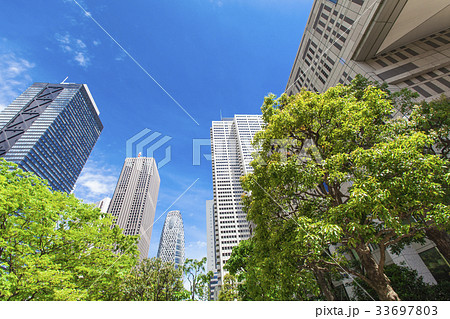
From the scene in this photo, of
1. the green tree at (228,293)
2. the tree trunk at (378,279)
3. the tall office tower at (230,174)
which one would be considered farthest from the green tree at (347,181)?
the tall office tower at (230,174)

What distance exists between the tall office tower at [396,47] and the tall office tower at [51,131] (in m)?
130

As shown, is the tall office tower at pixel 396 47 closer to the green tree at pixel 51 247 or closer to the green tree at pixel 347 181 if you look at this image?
the green tree at pixel 347 181

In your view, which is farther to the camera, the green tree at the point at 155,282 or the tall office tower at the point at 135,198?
the tall office tower at the point at 135,198

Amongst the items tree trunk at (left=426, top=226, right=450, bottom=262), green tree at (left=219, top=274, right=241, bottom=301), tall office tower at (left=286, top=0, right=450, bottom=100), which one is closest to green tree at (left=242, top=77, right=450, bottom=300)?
tree trunk at (left=426, top=226, right=450, bottom=262)

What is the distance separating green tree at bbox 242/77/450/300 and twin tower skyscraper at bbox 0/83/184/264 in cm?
11530

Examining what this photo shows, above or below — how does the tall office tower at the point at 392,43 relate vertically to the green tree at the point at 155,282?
above

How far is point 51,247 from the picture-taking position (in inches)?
318

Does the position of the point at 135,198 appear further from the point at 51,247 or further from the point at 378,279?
the point at 378,279

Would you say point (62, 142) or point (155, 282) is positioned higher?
point (62, 142)

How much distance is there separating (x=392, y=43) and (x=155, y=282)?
36.0 m

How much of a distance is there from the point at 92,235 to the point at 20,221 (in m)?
2.75

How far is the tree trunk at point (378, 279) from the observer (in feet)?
17.0

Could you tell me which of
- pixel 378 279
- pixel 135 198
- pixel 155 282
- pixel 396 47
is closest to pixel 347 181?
pixel 378 279

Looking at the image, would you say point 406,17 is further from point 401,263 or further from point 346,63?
point 401,263
